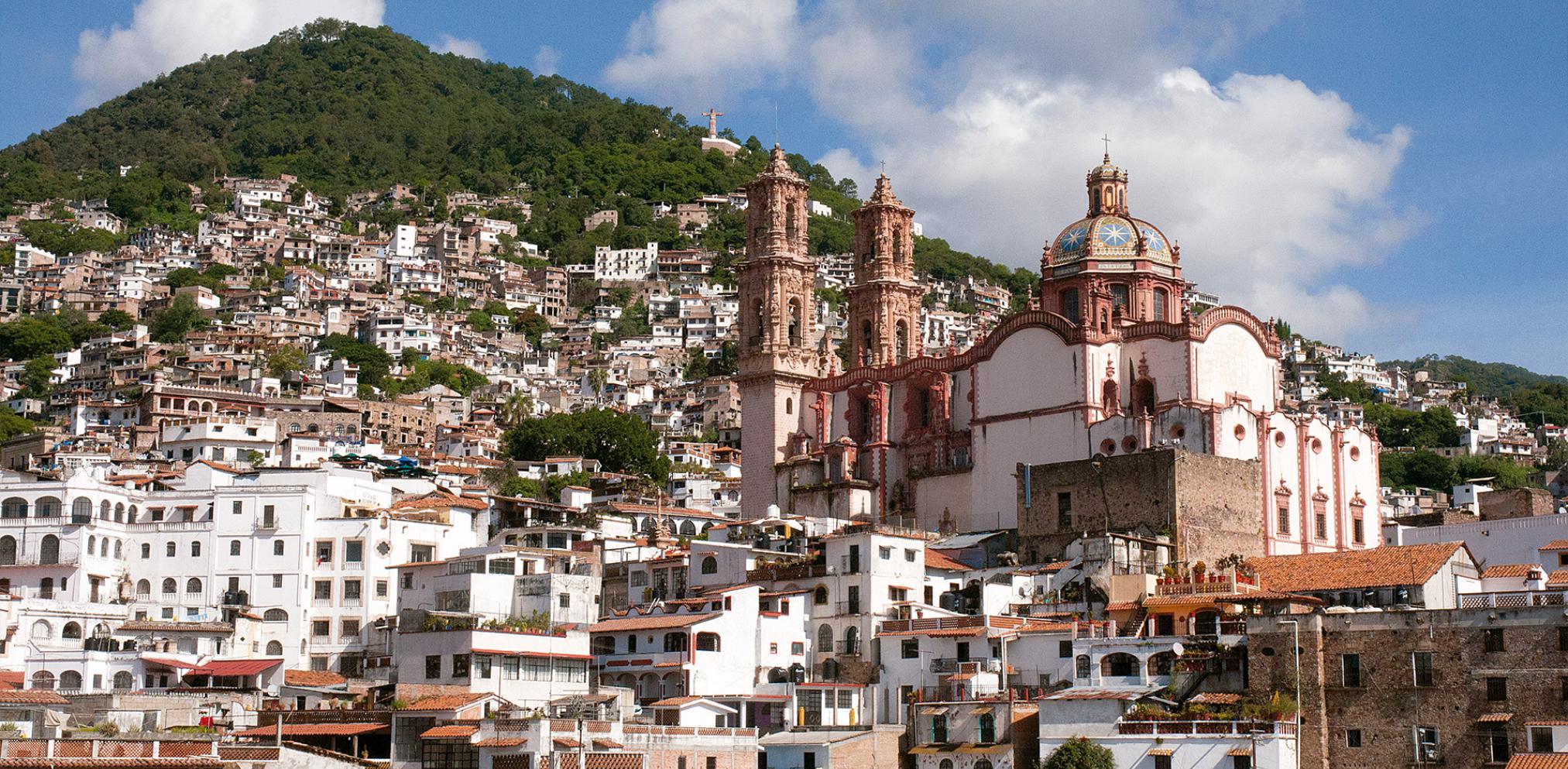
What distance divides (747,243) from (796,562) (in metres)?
30.0

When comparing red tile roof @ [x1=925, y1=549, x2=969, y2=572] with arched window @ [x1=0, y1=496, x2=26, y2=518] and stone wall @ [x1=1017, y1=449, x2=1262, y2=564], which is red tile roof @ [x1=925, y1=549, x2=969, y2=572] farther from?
arched window @ [x1=0, y1=496, x2=26, y2=518]

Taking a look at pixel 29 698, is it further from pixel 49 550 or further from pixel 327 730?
pixel 49 550

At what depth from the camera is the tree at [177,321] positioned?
509 feet

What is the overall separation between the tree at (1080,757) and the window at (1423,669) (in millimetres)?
7086

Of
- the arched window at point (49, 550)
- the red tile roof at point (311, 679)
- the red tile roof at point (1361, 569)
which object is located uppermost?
the arched window at point (49, 550)

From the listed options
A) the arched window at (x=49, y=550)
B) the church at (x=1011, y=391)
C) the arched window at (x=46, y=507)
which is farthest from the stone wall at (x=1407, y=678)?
the arched window at (x=46, y=507)

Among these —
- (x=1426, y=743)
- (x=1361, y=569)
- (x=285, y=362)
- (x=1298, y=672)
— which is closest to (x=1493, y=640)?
(x=1426, y=743)

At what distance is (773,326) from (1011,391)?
1368 centimetres

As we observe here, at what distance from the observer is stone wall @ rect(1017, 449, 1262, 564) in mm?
58938

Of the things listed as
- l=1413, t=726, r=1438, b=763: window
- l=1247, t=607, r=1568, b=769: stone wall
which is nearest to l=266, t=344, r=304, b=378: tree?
l=1247, t=607, r=1568, b=769: stone wall

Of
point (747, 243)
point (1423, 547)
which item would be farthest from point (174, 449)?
point (1423, 547)

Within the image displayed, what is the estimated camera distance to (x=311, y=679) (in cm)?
5628

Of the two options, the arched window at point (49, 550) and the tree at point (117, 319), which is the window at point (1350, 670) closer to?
the arched window at point (49, 550)

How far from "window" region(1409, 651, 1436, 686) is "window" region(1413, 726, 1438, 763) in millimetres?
1006
